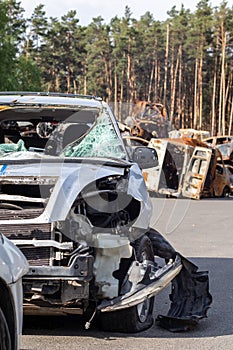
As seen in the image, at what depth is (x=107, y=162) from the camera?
643cm

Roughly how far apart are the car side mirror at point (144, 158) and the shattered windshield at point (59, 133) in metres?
0.20

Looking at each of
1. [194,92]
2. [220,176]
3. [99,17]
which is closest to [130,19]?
[99,17]

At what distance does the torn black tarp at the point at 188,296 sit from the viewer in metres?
6.68

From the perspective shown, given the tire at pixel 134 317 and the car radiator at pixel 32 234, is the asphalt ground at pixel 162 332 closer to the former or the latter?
the tire at pixel 134 317

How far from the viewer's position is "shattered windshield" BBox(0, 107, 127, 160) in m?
7.16

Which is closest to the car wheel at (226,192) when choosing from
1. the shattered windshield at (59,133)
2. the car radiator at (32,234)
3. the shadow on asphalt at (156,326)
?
the shadow on asphalt at (156,326)

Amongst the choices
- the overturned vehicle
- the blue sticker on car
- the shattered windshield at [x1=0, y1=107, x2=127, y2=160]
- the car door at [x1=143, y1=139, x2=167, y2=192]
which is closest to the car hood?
the blue sticker on car

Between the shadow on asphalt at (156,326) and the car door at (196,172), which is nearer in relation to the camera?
the shadow on asphalt at (156,326)

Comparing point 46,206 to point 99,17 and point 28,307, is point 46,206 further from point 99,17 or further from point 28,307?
point 99,17

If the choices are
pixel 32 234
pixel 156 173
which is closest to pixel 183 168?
pixel 156 173

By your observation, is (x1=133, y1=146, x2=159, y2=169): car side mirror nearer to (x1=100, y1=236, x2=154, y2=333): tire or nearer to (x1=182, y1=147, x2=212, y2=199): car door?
(x1=100, y1=236, x2=154, y2=333): tire

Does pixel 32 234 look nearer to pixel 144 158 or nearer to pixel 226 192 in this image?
pixel 144 158

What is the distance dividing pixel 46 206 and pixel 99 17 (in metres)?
76.9

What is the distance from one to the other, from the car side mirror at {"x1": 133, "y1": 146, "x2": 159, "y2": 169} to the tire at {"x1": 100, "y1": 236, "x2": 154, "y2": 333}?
1019mm
